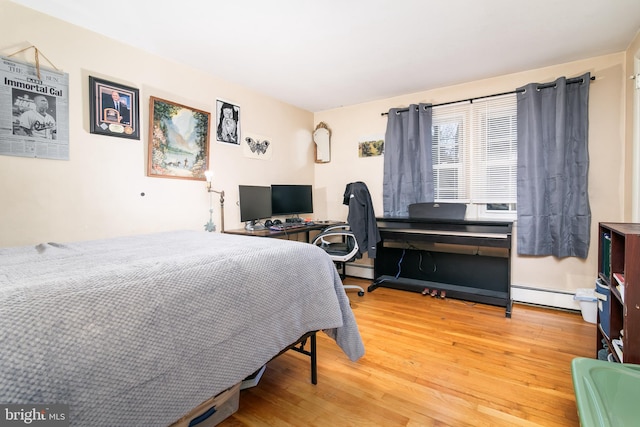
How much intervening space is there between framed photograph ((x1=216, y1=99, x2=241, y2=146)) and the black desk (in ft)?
6.29

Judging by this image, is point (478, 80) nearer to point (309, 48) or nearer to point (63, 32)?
point (309, 48)

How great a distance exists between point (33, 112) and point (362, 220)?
274cm

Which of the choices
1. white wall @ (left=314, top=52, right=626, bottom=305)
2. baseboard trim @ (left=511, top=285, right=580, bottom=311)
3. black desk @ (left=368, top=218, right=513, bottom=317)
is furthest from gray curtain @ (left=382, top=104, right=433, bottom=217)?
baseboard trim @ (left=511, top=285, right=580, bottom=311)

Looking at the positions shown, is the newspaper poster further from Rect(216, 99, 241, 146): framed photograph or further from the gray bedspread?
Rect(216, 99, 241, 146): framed photograph

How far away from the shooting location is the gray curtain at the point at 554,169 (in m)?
2.79

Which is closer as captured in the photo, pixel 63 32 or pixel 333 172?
pixel 63 32

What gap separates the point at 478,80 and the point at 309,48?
6.56ft

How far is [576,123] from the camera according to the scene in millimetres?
2793

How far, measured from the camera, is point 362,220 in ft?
10.5

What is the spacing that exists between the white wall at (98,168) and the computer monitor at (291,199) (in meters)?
0.52

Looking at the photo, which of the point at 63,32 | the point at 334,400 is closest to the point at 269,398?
the point at 334,400

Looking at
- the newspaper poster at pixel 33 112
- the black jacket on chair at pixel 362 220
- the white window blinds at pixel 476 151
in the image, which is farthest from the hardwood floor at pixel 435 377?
the newspaper poster at pixel 33 112

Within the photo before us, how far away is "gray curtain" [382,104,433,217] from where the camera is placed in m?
3.55

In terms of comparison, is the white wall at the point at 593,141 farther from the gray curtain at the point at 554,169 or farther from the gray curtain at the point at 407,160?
the gray curtain at the point at 407,160
